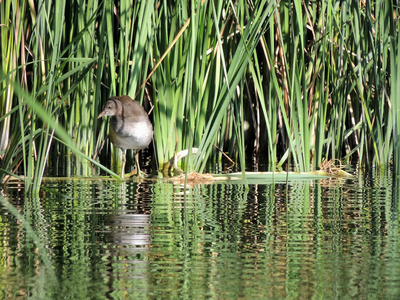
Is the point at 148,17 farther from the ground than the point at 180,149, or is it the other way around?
the point at 148,17

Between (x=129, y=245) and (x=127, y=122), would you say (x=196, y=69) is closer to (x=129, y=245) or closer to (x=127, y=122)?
(x=127, y=122)

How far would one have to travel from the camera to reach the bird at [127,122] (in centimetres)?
552

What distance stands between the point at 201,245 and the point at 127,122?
2.94m

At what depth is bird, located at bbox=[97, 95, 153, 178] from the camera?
552cm

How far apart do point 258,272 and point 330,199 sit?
184 cm

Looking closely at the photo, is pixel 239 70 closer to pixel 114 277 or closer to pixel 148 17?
pixel 148 17

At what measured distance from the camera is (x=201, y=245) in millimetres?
2812

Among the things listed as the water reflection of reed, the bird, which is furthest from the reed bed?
the water reflection of reed

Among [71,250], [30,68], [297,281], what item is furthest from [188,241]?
[30,68]

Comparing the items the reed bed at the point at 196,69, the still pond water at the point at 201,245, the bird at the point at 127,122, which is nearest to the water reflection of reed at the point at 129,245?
the still pond water at the point at 201,245

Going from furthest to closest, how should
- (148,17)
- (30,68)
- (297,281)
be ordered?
(30,68), (148,17), (297,281)

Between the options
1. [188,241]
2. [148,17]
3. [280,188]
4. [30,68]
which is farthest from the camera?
[30,68]

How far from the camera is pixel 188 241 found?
9.46 feet

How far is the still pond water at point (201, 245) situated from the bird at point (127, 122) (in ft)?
4.01
